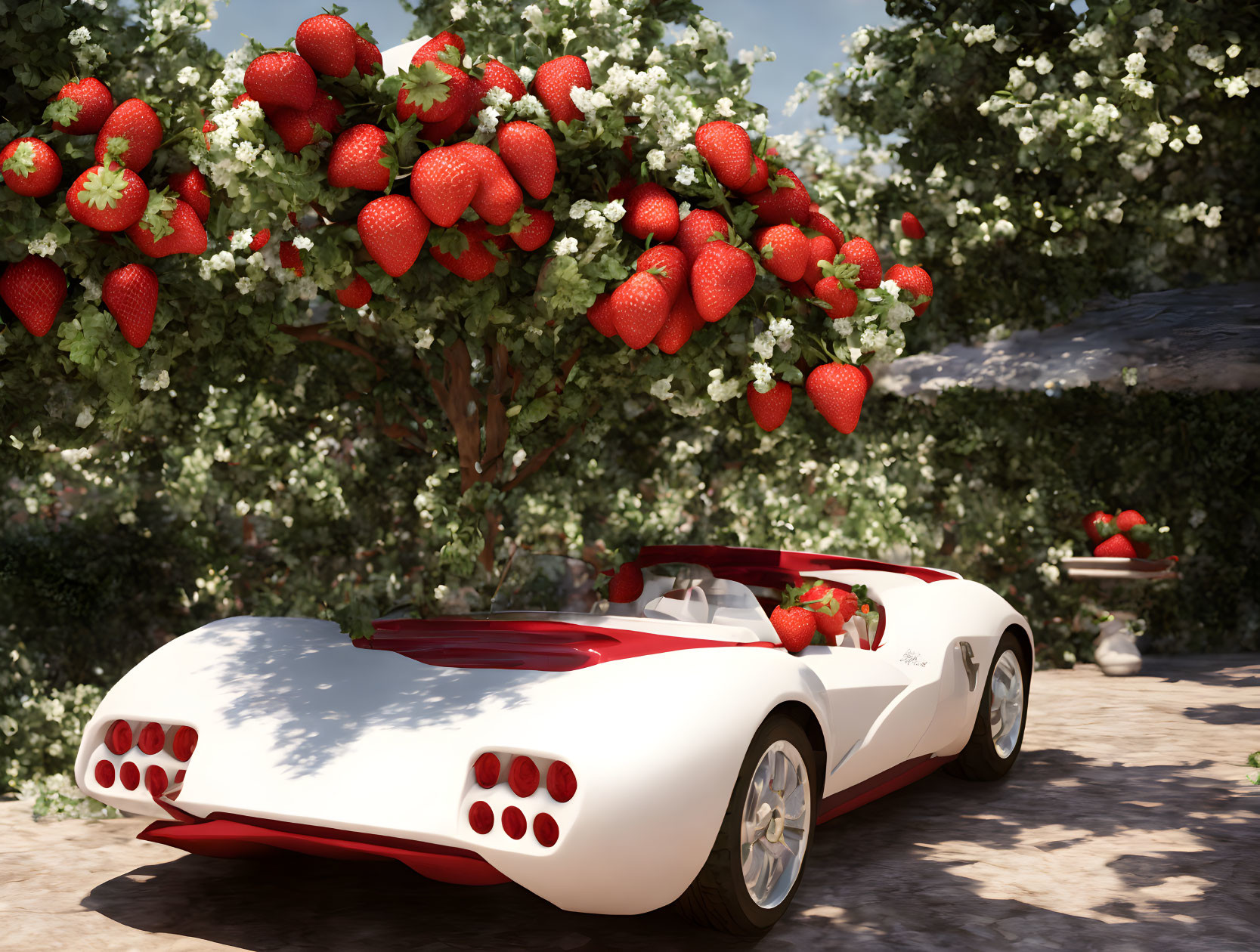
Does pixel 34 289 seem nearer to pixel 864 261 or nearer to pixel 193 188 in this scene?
pixel 193 188

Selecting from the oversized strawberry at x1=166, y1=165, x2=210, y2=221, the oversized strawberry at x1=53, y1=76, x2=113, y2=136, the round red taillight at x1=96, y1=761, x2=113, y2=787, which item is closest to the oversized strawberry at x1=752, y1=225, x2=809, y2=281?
the oversized strawberry at x1=166, y1=165, x2=210, y2=221

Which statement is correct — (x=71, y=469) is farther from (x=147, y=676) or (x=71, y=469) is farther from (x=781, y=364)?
(x=781, y=364)

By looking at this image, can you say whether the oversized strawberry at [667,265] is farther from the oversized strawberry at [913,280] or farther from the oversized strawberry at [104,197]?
the oversized strawberry at [104,197]

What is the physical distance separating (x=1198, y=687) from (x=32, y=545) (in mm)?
8941

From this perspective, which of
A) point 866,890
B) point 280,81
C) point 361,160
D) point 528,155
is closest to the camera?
point 280,81

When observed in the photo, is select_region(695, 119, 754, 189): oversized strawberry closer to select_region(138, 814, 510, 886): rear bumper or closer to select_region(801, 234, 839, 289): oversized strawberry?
select_region(801, 234, 839, 289): oversized strawberry

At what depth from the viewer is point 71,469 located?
8.78 m

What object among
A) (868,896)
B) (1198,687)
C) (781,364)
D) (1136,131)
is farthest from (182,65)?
(1198,687)

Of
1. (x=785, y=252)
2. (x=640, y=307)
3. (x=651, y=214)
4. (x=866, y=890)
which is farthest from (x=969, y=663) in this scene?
(x=651, y=214)

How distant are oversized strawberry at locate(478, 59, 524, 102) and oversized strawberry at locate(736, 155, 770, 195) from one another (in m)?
0.85

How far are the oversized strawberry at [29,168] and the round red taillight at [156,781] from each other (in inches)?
70.6

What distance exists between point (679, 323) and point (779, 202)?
642 mm

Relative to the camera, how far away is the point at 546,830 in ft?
10.1

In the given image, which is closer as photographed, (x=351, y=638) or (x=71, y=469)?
(x=351, y=638)
